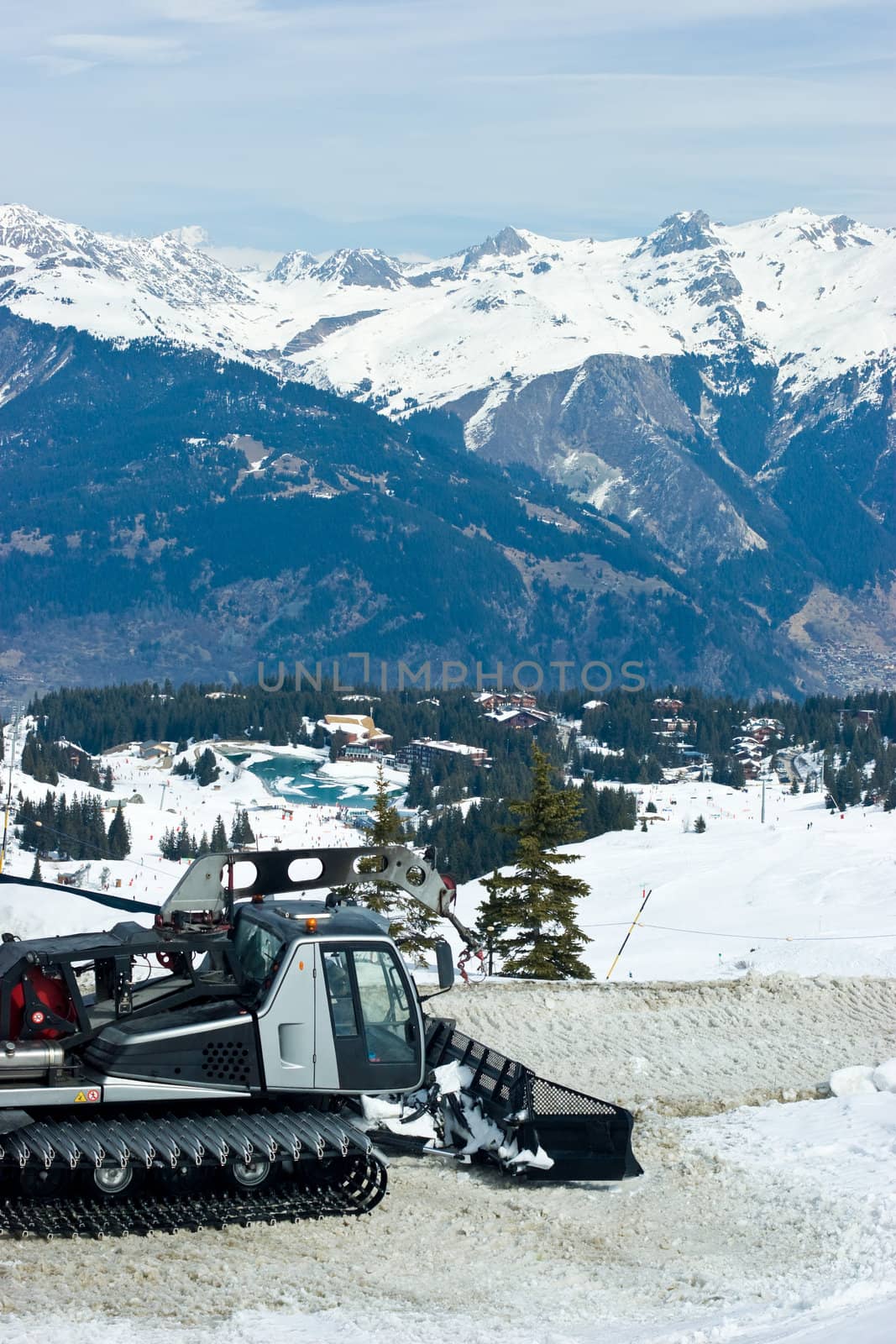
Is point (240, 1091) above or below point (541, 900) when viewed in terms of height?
above

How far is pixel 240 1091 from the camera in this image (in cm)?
1471

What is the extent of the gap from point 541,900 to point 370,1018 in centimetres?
2580

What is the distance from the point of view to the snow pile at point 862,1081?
19.5 metres

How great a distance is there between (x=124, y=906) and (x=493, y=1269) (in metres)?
35.3

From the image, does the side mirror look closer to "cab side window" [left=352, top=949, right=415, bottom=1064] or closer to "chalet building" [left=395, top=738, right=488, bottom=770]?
"cab side window" [left=352, top=949, right=415, bottom=1064]

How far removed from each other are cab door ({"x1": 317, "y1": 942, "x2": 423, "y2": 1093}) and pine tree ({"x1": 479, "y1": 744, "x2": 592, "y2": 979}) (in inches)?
953

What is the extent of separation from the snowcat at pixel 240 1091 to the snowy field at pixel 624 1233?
40 centimetres

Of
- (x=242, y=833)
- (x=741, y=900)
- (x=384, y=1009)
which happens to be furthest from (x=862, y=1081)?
(x=242, y=833)

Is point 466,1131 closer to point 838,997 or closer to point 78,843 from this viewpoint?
point 838,997

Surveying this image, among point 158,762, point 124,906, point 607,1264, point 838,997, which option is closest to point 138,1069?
point 607,1264

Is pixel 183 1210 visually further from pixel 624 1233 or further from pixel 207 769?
pixel 207 769

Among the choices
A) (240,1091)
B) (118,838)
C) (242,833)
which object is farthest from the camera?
(242,833)

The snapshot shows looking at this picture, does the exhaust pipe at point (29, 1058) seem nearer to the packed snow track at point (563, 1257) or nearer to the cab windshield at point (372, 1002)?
the packed snow track at point (563, 1257)

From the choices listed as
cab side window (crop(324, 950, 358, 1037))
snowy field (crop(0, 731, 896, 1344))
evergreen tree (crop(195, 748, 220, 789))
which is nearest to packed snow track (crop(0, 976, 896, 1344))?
snowy field (crop(0, 731, 896, 1344))
